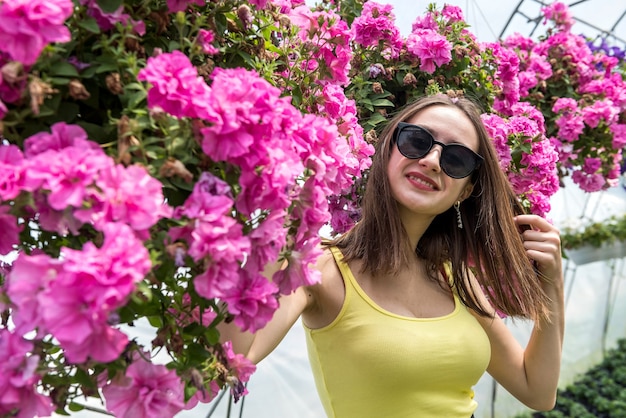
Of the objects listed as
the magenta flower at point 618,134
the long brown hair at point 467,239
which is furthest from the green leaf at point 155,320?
the magenta flower at point 618,134

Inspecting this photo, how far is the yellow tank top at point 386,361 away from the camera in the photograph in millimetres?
1434

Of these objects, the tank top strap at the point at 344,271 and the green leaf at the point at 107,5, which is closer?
the green leaf at the point at 107,5

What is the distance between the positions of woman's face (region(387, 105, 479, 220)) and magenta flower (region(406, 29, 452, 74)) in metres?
0.29

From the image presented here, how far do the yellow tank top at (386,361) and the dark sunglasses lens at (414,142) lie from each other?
0.30 metres

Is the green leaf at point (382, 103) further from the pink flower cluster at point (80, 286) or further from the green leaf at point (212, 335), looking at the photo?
the pink flower cluster at point (80, 286)

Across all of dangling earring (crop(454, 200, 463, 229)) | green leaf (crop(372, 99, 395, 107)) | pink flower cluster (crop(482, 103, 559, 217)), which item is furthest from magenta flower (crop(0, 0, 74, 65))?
pink flower cluster (crop(482, 103, 559, 217))

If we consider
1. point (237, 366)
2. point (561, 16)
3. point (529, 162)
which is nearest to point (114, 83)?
point (237, 366)

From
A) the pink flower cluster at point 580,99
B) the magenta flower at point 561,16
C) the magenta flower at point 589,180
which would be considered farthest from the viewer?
the magenta flower at point 561,16

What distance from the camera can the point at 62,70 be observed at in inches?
29.1

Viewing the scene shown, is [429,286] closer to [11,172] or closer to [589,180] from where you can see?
[11,172]

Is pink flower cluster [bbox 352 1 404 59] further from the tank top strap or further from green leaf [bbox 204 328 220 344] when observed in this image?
green leaf [bbox 204 328 220 344]

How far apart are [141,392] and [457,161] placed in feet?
3.25

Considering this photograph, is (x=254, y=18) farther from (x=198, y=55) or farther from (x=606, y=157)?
(x=606, y=157)

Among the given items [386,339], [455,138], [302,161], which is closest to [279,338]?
[386,339]
